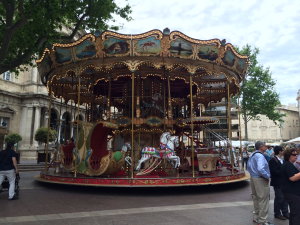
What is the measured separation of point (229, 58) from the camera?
1123 centimetres

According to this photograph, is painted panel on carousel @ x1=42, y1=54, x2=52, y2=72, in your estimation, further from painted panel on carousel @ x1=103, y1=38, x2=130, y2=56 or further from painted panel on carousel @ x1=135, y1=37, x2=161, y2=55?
painted panel on carousel @ x1=135, y1=37, x2=161, y2=55

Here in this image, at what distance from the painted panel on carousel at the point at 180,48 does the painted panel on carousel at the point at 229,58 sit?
183 centimetres

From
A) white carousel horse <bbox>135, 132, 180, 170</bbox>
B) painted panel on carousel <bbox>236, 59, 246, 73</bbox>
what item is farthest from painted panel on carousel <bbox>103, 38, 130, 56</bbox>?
painted panel on carousel <bbox>236, 59, 246, 73</bbox>

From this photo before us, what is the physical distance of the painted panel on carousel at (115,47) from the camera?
9.85 m

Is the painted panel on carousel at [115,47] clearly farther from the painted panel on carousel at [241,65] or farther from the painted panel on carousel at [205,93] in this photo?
the painted panel on carousel at [205,93]

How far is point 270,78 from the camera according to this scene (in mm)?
34406

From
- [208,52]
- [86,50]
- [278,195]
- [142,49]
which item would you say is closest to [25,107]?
[86,50]

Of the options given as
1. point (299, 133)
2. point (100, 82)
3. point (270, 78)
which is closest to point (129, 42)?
point (100, 82)

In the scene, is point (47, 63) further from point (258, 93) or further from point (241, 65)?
point (258, 93)

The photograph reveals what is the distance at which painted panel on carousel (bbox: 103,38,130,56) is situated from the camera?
9852 mm

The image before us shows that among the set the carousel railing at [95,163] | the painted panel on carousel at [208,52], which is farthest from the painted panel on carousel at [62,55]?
the painted panel on carousel at [208,52]

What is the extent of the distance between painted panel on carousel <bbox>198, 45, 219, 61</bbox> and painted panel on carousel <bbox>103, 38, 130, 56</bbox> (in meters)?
3.08

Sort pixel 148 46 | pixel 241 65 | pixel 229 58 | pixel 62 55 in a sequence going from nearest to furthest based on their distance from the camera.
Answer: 1. pixel 148 46
2. pixel 62 55
3. pixel 229 58
4. pixel 241 65

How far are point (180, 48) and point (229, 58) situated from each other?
104 inches
